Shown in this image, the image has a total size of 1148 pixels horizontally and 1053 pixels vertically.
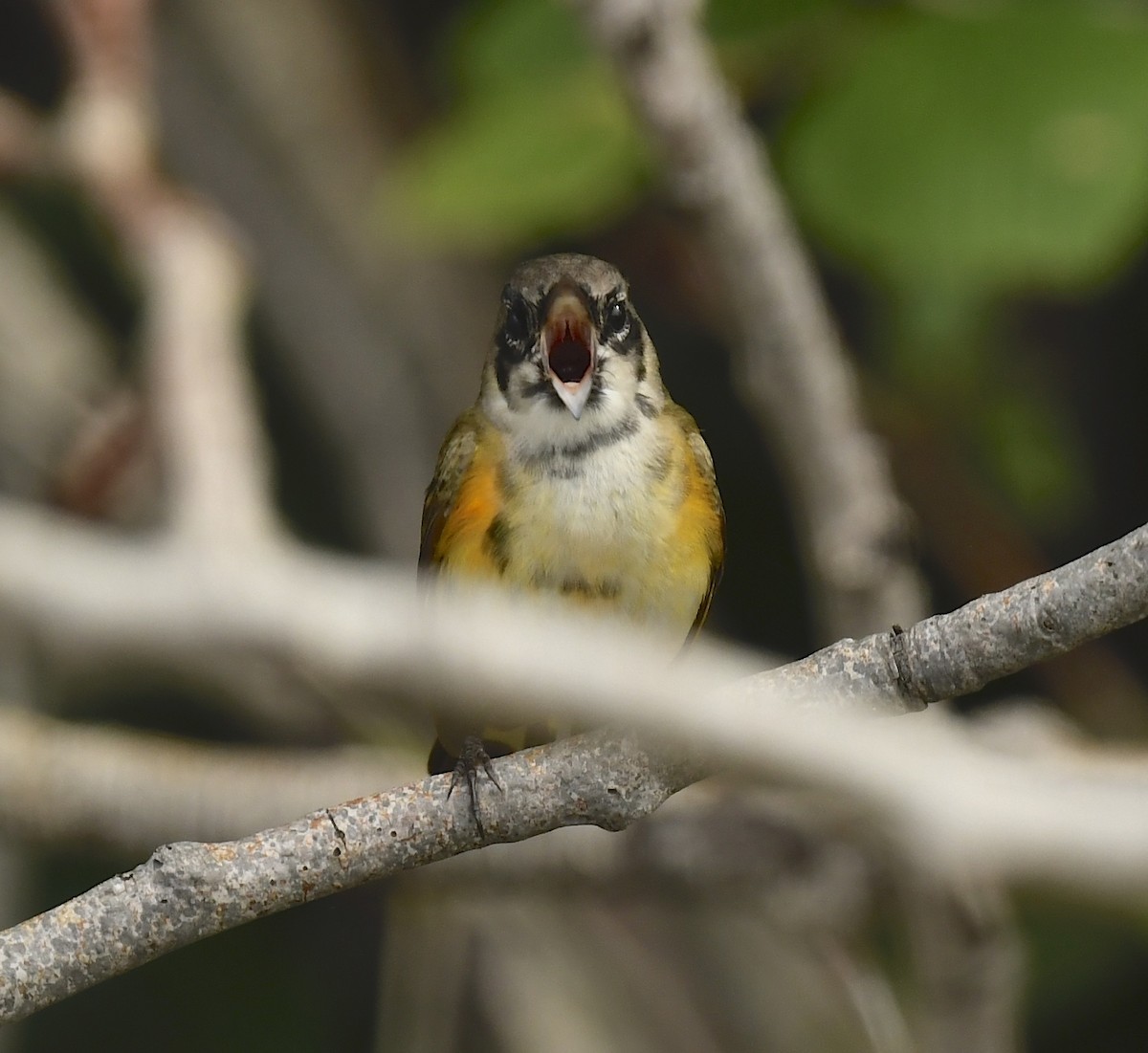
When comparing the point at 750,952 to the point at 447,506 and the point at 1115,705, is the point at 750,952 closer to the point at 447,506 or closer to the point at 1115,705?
the point at 1115,705

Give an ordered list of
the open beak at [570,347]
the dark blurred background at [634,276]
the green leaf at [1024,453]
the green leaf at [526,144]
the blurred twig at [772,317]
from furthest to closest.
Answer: the green leaf at [1024,453]
the green leaf at [526,144]
the dark blurred background at [634,276]
the blurred twig at [772,317]
the open beak at [570,347]

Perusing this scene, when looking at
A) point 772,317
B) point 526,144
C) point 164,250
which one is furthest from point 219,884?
point 164,250

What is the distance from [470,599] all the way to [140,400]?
2324mm

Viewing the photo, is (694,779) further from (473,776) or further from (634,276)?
(634,276)

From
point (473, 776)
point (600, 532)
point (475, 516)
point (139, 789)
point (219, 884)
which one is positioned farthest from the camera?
point (139, 789)

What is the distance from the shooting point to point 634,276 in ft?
15.7

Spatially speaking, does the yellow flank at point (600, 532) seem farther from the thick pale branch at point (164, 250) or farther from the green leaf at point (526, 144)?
the green leaf at point (526, 144)

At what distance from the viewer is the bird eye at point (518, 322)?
2.31 metres

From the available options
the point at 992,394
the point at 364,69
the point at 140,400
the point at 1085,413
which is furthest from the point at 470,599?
the point at 364,69

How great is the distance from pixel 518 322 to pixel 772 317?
1206 millimetres

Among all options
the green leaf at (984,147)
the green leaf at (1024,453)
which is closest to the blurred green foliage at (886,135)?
the green leaf at (984,147)

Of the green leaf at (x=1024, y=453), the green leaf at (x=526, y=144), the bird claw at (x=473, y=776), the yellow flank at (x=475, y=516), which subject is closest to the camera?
the bird claw at (x=473, y=776)

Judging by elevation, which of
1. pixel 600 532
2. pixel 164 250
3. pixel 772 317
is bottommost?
pixel 600 532

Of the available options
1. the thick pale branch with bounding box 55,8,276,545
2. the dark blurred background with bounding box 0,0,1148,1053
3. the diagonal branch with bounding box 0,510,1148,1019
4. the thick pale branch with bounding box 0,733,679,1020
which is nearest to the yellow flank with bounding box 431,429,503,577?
the diagonal branch with bounding box 0,510,1148,1019
